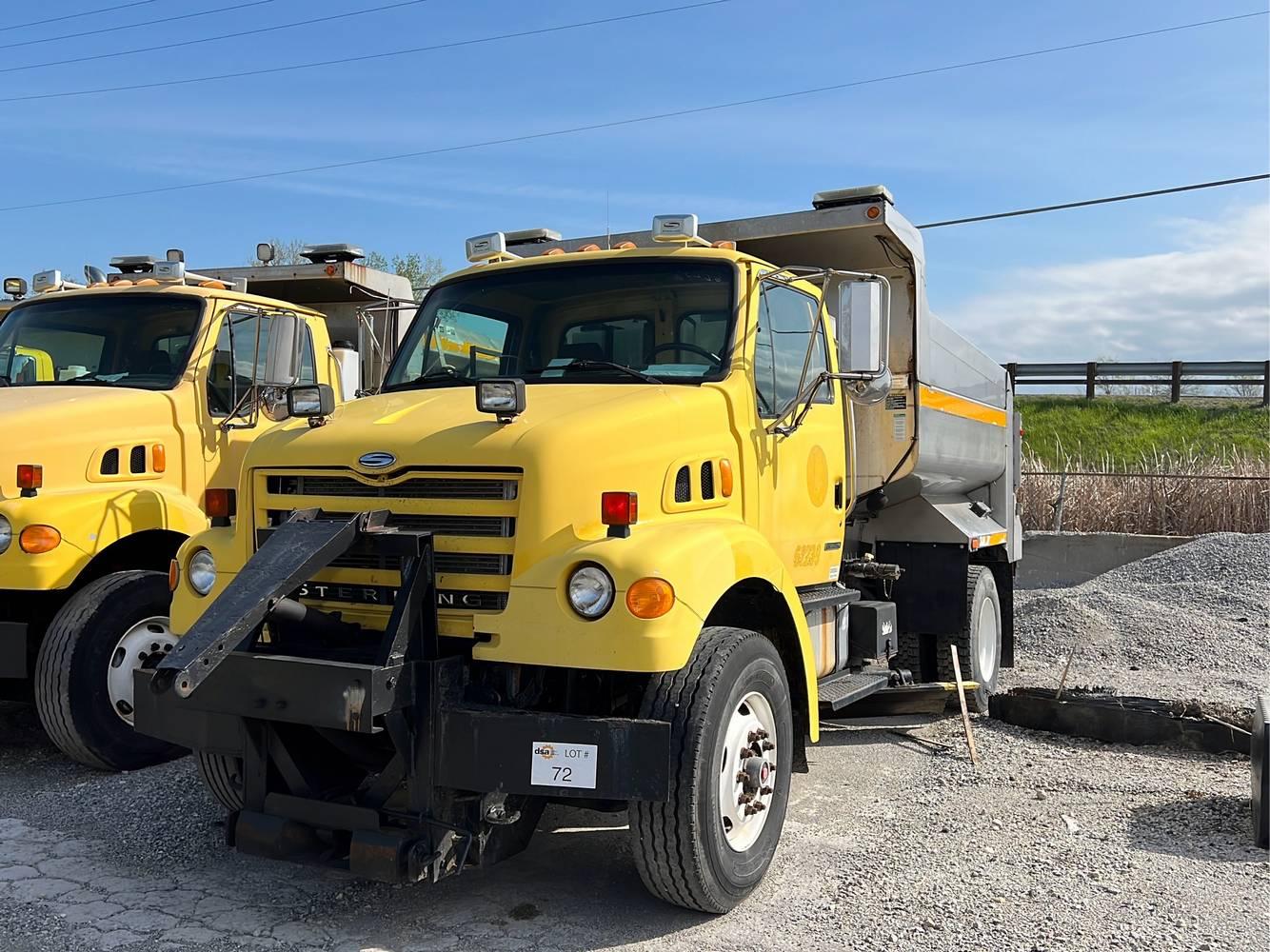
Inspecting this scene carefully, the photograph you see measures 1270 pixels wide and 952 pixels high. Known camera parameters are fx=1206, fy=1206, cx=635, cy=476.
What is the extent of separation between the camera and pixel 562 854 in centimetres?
535

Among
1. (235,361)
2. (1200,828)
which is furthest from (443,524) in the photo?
(1200,828)

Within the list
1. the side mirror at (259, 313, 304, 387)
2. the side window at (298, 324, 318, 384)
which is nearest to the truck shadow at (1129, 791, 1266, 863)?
the side mirror at (259, 313, 304, 387)

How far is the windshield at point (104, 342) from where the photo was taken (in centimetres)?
752

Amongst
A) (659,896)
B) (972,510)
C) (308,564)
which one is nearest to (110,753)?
(308,564)

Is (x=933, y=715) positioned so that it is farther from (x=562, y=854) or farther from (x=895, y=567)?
(x=562, y=854)

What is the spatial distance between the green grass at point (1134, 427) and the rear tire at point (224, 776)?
77.8 ft

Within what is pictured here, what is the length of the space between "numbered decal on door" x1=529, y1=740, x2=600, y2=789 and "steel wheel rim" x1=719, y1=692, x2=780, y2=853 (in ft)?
1.82

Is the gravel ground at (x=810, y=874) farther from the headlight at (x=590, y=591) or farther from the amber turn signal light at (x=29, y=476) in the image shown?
the amber turn signal light at (x=29, y=476)

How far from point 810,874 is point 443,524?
216 cm

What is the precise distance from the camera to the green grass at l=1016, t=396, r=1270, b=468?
2750cm

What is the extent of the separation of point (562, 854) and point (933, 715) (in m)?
3.88

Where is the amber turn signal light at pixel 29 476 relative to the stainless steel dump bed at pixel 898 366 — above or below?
below

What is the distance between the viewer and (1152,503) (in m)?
18.7

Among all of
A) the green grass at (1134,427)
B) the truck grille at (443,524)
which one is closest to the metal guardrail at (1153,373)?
the green grass at (1134,427)
